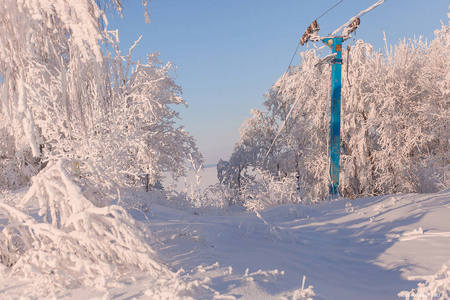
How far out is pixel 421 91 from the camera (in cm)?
1295

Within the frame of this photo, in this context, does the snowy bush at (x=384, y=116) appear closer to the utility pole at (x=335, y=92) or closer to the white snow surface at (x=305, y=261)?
the utility pole at (x=335, y=92)

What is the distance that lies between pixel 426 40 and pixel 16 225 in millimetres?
16631

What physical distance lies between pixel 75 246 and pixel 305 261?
2144mm

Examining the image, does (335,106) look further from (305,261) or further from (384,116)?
(305,261)

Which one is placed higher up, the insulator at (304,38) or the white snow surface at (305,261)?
the insulator at (304,38)

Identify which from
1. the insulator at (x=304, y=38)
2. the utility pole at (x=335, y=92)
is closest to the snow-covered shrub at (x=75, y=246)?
the utility pole at (x=335, y=92)

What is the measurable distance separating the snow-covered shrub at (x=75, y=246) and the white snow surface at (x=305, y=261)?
0.38ft

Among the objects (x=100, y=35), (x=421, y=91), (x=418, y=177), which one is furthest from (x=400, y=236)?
(x=421, y=91)

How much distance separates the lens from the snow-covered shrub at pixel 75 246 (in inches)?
85.7

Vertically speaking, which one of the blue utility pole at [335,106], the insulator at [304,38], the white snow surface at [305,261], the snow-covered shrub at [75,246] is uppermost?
the insulator at [304,38]

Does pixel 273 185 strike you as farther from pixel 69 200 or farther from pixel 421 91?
pixel 421 91

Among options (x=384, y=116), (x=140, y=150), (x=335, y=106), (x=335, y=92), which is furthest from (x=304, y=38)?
(x=140, y=150)

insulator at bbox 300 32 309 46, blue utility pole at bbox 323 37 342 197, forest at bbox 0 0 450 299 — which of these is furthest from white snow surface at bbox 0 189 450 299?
insulator at bbox 300 32 309 46

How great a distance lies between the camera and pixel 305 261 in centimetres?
308
